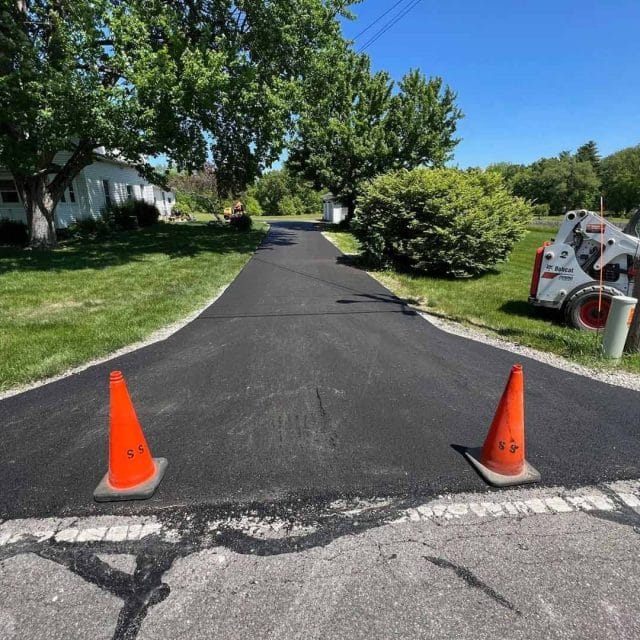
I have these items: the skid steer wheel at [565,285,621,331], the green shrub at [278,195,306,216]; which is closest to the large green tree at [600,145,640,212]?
the green shrub at [278,195,306,216]

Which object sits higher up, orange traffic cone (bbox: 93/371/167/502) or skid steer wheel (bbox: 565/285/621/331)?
skid steer wheel (bbox: 565/285/621/331)

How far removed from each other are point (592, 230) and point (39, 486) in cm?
778

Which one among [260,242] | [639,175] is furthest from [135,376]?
[639,175]

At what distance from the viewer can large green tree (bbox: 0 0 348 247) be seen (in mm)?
10789

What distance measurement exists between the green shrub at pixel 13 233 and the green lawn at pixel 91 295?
2.10 metres

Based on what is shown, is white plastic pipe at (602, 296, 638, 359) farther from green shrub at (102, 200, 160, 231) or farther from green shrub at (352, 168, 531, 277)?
green shrub at (102, 200, 160, 231)

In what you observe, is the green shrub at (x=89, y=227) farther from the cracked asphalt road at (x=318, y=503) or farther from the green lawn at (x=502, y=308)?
the cracked asphalt road at (x=318, y=503)

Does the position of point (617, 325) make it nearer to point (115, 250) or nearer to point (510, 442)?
point (510, 442)

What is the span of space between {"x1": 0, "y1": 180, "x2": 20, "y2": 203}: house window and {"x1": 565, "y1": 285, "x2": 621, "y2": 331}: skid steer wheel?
22937 mm

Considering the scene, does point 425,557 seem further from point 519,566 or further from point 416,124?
point 416,124

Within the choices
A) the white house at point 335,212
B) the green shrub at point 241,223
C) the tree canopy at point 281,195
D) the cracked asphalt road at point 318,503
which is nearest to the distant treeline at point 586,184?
the tree canopy at point 281,195

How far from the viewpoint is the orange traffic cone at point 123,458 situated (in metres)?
2.85

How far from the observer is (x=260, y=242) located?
814 inches

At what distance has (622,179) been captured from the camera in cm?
6888
